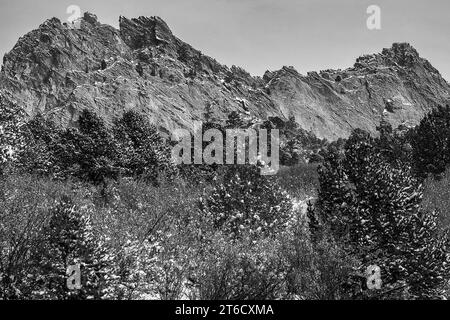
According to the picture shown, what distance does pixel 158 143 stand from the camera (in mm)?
65688

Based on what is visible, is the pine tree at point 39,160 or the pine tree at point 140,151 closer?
the pine tree at point 39,160

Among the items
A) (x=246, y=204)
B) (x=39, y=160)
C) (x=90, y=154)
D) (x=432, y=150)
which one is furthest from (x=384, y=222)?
(x=39, y=160)

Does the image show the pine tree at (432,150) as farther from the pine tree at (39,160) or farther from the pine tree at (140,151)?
the pine tree at (39,160)

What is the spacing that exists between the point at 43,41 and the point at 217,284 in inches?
7692

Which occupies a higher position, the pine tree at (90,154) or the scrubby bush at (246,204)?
the pine tree at (90,154)

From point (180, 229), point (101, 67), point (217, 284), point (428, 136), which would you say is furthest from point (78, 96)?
point (217, 284)

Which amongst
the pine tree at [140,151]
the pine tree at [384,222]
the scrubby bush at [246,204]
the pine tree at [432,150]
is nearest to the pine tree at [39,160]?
the pine tree at [140,151]

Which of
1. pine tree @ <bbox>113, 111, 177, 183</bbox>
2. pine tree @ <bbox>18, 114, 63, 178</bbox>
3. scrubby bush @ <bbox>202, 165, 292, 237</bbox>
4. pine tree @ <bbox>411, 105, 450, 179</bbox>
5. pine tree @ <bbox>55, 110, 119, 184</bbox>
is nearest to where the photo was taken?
scrubby bush @ <bbox>202, 165, 292, 237</bbox>

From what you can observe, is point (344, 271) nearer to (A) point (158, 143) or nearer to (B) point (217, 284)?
(B) point (217, 284)

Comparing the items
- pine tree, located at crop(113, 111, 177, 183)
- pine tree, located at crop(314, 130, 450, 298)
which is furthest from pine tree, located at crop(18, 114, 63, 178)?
pine tree, located at crop(314, 130, 450, 298)

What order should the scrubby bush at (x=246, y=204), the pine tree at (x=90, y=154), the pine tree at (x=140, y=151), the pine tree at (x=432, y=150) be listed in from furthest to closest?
1. the pine tree at (x=432, y=150)
2. the pine tree at (x=140, y=151)
3. the pine tree at (x=90, y=154)
4. the scrubby bush at (x=246, y=204)

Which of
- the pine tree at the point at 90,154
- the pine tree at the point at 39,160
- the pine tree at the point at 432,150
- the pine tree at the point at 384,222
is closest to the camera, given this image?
the pine tree at the point at 384,222

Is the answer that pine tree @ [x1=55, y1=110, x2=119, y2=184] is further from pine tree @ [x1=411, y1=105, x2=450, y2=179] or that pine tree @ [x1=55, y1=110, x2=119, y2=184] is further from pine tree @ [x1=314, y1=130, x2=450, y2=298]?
pine tree @ [x1=411, y1=105, x2=450, y2=179]

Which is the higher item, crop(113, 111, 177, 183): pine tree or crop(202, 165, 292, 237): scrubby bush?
crop(113, 111, 177, 183): pine tree
